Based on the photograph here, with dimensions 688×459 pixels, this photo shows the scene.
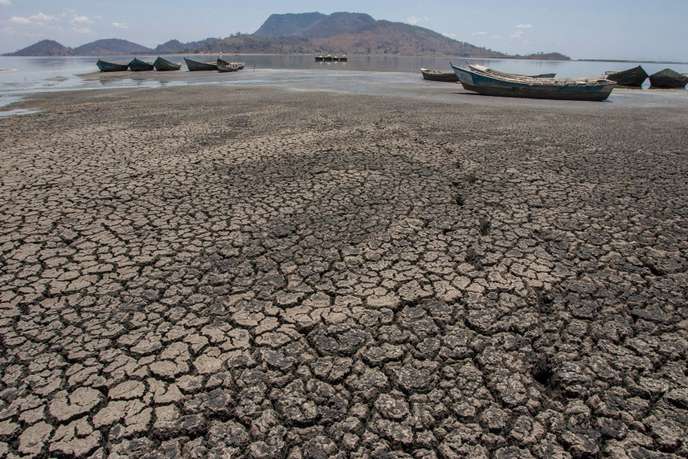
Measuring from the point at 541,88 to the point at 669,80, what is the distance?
60.5 ft

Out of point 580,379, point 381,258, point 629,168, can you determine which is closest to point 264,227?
point 381,258

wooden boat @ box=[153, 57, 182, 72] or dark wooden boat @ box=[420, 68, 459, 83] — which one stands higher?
wooden boat @ box=[153, 57, 182, 72]

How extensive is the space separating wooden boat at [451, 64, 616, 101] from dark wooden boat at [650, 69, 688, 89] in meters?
15.4

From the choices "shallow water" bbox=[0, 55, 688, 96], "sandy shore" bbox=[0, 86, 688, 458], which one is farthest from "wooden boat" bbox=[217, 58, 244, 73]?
"sandy shore" bbox=[0, 86, 688, 458]

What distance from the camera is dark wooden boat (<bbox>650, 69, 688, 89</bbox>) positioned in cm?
2855

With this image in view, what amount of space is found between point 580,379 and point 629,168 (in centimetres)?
612

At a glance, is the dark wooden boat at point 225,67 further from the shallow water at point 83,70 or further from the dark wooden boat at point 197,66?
the shallow water at point 83,70

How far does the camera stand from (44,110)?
44.4 feet

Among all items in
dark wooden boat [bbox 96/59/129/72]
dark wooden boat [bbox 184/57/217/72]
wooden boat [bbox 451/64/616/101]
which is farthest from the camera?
dark wooden boat [bbox 184/57/217/72]

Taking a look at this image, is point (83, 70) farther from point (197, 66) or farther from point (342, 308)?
point (342, 308)

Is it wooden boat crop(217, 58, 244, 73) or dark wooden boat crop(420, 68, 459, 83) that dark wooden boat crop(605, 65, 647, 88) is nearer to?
dark wooden boat crop(420, 68, 459, 83)

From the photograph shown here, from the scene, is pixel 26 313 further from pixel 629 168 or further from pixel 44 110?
pixel 44 110

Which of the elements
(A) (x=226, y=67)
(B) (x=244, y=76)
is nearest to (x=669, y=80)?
(B) (x=244, y=76)

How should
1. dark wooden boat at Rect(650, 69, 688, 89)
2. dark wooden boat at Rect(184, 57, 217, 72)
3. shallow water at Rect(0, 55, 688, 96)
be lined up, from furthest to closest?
dark wooden boat at Rect(184, 57, 217, 72) < dark wooden boat at Rect(650, 69, 688, 89) < shallow water at Rect(0, 55, 688, 96)
